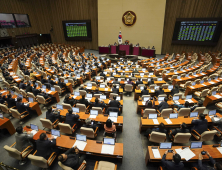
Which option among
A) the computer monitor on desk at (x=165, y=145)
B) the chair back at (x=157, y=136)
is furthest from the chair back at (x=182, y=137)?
the computer monitor on desk at (x=165, y=145)

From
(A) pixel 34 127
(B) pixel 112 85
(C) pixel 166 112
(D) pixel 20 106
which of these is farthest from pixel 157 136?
(D) pixel 20 106

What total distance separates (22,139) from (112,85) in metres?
5.38

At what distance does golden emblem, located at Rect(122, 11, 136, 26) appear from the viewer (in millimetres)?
18394

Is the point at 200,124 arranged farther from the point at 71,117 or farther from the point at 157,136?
the point at 71,117

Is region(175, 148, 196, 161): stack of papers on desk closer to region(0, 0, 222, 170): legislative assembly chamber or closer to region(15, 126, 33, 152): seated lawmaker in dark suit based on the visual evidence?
region(0, 0, 222, 170): legislative assembly chamber

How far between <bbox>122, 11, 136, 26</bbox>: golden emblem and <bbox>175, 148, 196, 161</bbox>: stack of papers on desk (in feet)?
62.0

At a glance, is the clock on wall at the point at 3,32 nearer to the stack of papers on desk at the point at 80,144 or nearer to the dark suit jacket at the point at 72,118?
the dark suit jacket at the point at 72,118

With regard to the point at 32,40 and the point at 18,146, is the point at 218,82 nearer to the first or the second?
the point at 18,146

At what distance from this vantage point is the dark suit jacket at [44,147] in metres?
3.70

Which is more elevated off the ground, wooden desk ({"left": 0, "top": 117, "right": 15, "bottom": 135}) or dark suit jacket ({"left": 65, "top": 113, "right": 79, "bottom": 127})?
dark suit jacket ({"left": 65, "top": 113, "right": 79, "bottom": 127})

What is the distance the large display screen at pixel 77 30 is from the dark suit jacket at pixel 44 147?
68.5ft

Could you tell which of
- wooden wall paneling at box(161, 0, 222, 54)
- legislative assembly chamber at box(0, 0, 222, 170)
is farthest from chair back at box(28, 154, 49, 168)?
wooden wall paneling at box(161, 0, 222, 54)

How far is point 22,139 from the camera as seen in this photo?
4.07 meters

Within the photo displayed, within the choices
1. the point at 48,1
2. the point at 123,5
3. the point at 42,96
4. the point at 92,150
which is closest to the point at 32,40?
the point at 48,1
